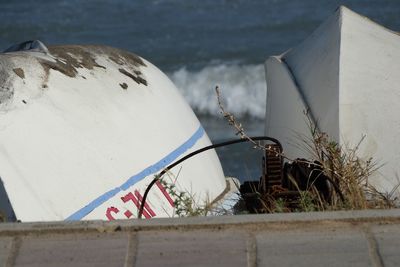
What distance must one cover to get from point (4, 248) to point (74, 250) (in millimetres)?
189

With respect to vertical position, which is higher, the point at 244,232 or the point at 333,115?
the point at 333,115

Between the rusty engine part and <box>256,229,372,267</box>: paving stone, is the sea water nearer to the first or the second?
the rusty engine part

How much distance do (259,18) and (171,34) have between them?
120cm

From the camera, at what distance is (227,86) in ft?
38.1

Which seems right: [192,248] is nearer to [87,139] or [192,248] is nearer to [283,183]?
[283,183]

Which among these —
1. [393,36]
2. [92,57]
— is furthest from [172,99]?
[393,36]

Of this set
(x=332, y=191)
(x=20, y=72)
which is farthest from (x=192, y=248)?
(x=20, y=72)

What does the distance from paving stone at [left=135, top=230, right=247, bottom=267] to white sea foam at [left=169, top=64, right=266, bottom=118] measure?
318 inches

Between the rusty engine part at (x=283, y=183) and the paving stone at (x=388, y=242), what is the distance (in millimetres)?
616

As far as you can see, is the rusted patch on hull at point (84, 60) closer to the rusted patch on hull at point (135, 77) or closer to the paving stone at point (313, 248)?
the rusted patch on hull at point (135, 77)

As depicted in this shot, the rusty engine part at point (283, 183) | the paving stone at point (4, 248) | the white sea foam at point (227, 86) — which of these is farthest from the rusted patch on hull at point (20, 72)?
the white sea foam at point (227, 86)

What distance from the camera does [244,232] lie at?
2670mm

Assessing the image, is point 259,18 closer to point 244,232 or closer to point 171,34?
point 171,34

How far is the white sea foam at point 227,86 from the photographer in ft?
36.0
